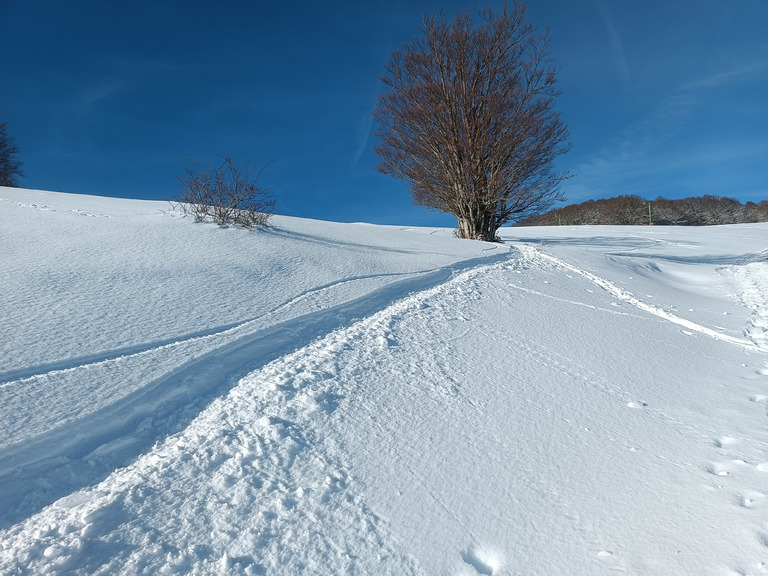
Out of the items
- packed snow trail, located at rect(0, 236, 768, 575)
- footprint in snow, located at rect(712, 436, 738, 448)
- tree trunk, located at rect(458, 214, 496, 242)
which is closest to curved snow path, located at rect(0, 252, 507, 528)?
packed snow trail, located at rect(0, 236, 768, 575)

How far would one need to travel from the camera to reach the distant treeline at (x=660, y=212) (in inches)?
1652

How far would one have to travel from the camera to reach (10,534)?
4.59 ft

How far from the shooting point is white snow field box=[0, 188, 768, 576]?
4.74 feet

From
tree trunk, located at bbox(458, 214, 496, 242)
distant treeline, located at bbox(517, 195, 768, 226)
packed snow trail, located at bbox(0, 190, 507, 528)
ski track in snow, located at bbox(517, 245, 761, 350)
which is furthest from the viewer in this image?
distant treeline, located at bbox(517, 195, 768, 226)

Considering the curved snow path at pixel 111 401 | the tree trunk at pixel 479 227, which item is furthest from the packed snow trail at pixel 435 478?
the tree trunk at pixel 479 227

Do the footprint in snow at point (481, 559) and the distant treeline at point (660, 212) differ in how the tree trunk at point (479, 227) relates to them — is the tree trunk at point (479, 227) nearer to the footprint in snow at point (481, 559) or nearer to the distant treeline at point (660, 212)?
the footprint in snow at point (481, 559)

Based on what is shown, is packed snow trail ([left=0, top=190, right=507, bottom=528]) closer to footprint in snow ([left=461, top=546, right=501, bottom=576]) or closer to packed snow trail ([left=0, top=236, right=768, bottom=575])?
packed snow trail ([left=0, top=236, right=768, bottom=575])

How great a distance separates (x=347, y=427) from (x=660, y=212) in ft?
173

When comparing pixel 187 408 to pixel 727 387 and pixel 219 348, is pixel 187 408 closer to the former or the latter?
pixel 219 348

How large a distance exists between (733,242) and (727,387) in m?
16.0

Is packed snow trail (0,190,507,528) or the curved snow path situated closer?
the curved snow path

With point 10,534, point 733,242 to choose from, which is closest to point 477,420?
point 10,534

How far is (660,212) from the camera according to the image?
149ft

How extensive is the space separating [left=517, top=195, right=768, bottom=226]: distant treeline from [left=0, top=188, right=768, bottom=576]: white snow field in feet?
126
